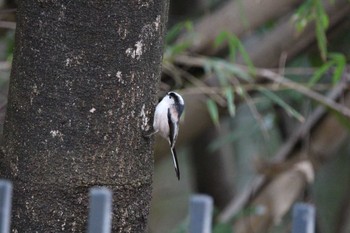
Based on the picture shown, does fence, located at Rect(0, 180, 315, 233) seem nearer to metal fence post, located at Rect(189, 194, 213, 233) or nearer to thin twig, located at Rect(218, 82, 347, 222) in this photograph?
metal fence post, located at Rect(189, 194, 213, 233)

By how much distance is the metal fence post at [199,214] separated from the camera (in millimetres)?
1276

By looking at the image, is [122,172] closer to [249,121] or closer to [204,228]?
[204,228]

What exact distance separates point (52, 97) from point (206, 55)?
1.88 meters

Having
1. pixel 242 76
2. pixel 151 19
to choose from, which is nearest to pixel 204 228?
pixel 151 19

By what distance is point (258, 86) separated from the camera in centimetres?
373

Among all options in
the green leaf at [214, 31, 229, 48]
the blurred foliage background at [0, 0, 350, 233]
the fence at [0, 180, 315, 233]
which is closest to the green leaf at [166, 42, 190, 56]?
the blurred foliage background at [0, 0, 350, 233]

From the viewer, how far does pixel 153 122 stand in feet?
6.81

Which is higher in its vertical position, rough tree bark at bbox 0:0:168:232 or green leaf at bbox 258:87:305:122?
rough tree bark at bbox 0:0:168:232

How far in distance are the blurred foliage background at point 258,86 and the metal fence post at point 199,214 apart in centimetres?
162

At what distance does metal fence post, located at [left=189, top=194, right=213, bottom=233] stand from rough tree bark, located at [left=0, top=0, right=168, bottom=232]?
72 cm

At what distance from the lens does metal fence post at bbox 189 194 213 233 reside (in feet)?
4.19

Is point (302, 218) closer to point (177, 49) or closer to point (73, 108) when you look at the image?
point (73, 108)

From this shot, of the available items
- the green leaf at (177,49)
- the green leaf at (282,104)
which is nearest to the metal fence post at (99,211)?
the green leaf at (282,104)

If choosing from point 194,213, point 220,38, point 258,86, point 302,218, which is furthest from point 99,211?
point 258,86
